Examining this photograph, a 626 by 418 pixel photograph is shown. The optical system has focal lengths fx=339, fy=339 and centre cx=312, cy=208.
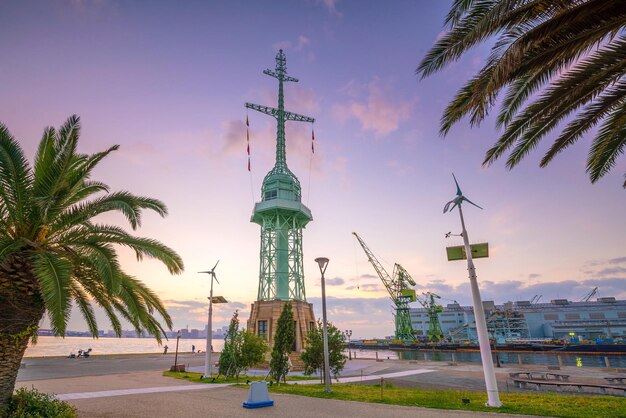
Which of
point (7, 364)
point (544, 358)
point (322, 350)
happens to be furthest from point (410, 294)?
point (7, 364)

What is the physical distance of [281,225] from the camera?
55781mm

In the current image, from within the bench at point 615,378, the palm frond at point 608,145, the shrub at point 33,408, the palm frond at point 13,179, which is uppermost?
the palm frond at point 608,145

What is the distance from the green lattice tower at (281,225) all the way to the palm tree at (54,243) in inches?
1598

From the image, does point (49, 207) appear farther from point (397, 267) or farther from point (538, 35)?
point (397, 267)

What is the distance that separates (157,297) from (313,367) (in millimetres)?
14745

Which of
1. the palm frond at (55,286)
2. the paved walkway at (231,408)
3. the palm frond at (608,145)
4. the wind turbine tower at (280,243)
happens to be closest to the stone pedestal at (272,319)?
the wind turbine tower at (280,243)

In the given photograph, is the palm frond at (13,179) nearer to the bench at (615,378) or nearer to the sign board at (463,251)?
the sign board at (463,251)

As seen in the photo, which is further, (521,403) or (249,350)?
(249,350)

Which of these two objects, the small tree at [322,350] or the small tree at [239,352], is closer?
the small tree at [322,350]

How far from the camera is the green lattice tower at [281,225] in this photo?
5231 centimetres

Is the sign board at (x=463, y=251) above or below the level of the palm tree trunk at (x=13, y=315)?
above

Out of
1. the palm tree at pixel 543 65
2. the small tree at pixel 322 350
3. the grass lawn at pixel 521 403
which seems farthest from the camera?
the small tree at pixel 322 350

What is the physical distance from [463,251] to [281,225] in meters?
43.3

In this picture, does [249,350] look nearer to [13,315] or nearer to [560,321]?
[13,315]
